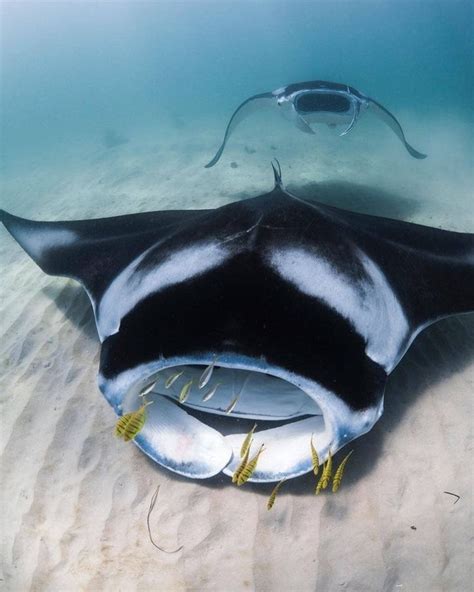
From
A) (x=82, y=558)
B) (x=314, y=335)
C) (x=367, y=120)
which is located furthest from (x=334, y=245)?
(x=367, y=120)

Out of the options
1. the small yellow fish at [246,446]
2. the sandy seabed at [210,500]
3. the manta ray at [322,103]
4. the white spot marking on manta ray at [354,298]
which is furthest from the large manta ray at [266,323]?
the manta ray at [322,103]

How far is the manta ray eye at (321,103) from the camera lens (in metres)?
8.16

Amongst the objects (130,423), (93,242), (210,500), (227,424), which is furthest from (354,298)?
(93,242)

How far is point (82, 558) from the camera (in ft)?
7.74

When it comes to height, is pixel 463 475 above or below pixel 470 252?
below

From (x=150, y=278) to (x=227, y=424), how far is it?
1140 millimetres

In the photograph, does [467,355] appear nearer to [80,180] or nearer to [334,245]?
[334,245]

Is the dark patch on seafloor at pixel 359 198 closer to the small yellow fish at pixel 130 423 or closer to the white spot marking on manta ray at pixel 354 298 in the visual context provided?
the white spot marking on manta ray at pixel 354 298

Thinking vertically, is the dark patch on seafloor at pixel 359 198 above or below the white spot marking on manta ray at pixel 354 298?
below

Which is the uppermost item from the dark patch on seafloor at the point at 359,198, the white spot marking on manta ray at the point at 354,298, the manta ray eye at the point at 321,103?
the white spot marking on manta ray at the point at 354,298

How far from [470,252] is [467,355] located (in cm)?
93

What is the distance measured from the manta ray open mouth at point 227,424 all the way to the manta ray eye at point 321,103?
24.0ft

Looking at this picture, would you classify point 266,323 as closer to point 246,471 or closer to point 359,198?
point 246,471

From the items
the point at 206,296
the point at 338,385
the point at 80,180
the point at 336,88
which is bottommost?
the point at 80,180
